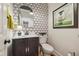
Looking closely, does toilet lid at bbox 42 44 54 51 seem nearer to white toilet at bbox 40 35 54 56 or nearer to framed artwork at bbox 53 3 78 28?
white toilet at bbox 40 35 54 56

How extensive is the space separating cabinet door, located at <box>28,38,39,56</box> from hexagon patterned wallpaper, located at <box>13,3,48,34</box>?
137 millimetres

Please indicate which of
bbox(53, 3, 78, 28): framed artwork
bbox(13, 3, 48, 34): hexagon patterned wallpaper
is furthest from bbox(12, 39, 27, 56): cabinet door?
bbox(53, 3, 78, 28): framed artwork

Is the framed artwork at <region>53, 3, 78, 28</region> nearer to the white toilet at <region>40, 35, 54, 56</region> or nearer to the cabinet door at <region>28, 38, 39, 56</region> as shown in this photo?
the white toilet at <region>40, 35, 54, 56</region>

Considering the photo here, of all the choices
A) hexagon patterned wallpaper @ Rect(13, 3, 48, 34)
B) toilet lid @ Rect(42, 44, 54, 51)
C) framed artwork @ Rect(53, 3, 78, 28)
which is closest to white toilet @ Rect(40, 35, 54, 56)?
toilet lid @ Rect(42, 44, 54, 51)

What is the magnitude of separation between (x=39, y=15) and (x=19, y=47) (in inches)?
20.4

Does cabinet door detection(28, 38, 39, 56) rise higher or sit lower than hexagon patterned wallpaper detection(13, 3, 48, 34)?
lower

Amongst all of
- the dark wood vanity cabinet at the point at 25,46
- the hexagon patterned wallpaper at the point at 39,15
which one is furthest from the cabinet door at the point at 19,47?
the hexagon patterned wallpaper at the point at 39,15

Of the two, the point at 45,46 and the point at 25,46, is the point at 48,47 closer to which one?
the point at 45,46

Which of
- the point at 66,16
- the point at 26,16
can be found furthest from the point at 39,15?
the point at 66,16

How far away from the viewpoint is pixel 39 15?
3.93 feet

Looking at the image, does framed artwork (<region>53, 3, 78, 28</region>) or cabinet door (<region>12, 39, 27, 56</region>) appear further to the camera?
cabinet door (<region>12, 39, 27, 56</region>)

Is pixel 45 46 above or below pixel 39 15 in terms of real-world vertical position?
below

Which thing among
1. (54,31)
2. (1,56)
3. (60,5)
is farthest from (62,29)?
(1,56)

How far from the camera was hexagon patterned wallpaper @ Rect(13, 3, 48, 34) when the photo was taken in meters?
1.14
